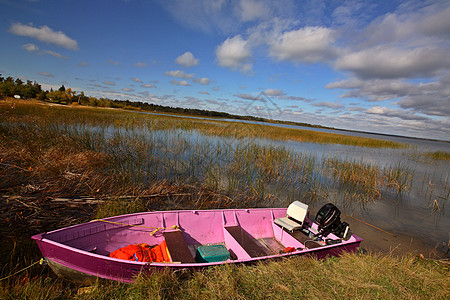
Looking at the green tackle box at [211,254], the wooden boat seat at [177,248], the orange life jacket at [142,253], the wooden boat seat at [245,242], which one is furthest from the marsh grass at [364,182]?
the orange life jacket at [142,253]

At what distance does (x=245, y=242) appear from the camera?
459cm

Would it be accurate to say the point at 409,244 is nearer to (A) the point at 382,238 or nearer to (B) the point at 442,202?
(A) the point at 382,238

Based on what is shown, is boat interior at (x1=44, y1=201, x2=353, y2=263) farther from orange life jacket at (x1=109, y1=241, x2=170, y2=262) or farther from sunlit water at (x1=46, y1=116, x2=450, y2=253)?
sunlit water at (x1=46, y1=116, x2=450, y2=253)

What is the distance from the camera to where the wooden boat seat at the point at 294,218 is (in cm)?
518

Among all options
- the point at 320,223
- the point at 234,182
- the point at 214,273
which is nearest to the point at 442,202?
the point at 320,223

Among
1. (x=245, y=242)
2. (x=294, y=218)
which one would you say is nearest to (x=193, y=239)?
(x=245, y=242)

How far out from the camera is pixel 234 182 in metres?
8.47

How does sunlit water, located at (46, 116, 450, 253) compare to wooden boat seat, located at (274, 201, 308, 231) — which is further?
sunlit water, located at (46, 116, 450, 253)

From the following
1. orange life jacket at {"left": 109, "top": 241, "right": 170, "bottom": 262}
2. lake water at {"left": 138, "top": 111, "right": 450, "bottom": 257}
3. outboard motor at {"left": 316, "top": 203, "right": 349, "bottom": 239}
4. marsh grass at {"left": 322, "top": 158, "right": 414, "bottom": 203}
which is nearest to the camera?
orange life jacket at {"left": 109, "top": 241, "right": 170, "bottom": 262}

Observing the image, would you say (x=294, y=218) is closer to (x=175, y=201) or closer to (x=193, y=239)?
(x=193, y=239)

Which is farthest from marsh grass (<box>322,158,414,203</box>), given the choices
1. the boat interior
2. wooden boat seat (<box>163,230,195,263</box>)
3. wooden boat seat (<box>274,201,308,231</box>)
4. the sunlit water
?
wooden boat seat (<box>163,230,195,263</box>)

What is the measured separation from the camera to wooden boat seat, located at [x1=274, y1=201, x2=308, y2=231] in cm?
518

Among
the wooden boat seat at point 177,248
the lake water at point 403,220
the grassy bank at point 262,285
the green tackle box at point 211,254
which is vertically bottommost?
the lake water at point 403,220

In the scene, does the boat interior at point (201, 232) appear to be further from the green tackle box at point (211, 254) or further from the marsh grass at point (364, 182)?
the marsh grass at point (364, 182)
